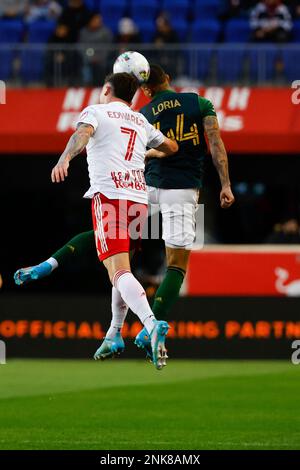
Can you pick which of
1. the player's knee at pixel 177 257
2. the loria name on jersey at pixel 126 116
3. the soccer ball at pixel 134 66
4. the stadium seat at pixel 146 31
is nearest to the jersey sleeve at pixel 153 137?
the loria name on jersey at pixel 126 116

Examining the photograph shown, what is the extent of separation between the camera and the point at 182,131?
1126cm

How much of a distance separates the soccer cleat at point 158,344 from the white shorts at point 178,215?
4.58ft

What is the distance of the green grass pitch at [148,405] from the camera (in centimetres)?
1280

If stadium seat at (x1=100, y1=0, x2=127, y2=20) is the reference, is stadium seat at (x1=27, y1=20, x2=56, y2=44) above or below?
below

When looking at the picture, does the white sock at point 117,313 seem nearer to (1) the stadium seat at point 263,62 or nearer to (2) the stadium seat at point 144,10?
(1) the stadium seat at point 263,62

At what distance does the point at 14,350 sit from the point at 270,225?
239 inches

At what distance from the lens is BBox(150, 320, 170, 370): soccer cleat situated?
1002cm

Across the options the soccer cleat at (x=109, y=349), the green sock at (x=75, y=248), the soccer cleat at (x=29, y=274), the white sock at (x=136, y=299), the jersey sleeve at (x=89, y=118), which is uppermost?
the jersey sleeve at (x=89, y=118)

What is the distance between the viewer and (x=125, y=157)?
10633mm

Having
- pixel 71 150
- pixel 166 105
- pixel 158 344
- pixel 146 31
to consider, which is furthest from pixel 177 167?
pixel 146 31

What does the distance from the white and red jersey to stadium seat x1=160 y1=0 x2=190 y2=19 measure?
490 inches

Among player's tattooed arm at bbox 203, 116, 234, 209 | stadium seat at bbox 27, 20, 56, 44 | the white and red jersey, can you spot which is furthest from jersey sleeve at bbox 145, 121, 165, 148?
stadium seat at bbox 27, 20, 56, 44

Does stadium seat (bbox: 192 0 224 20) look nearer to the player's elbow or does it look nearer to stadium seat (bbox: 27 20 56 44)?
stadium seat (bbox: 27 20 56 44)

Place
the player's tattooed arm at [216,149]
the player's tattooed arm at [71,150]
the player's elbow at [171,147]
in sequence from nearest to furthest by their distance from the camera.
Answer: the player's tattooed arm at [71,150], the player's elbow at [171,147], the player's tattooed arm at [216,149]
